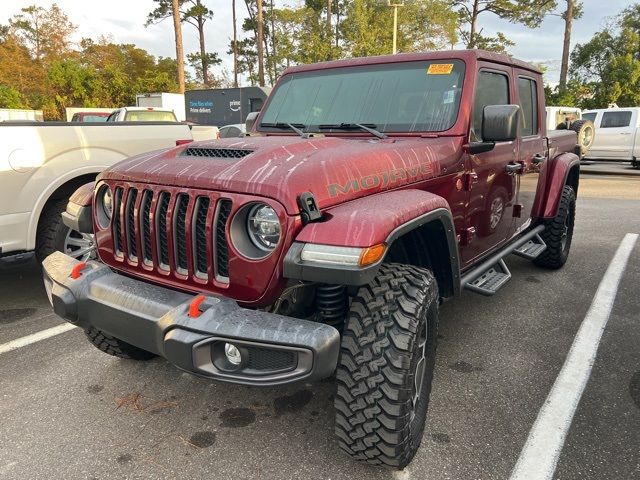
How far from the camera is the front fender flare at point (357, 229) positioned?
1.88 m

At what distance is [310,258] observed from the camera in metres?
1.90

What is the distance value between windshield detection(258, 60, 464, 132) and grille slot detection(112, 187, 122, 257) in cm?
137

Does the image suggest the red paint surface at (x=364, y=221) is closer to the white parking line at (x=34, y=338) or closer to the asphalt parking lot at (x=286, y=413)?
the asphalt parking lot at (x=286, y=413)

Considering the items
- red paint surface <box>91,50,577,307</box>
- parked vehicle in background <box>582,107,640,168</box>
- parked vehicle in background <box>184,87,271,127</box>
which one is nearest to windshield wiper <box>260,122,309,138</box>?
red paint surface <box>91,50,577,307</box>

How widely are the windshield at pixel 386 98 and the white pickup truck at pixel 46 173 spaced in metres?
1.86

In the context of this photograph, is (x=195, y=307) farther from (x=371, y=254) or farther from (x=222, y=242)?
(x=371, y=254)

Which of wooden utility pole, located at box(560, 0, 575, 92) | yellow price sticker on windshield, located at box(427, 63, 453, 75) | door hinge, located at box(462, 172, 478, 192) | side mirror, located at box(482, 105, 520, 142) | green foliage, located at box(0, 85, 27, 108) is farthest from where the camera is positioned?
green foliage, located at box(0, 85, 27, 108)

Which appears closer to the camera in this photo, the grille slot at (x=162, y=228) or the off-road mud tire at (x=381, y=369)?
the off-road mud tire at (x=381, y=369)

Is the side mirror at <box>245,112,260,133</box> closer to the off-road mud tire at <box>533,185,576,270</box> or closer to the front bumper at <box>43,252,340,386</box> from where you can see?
the front bumper at <box>43,252,340,386</box>

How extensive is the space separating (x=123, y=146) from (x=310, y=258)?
3485 millimetres

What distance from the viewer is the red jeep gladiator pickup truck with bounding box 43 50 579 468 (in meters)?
1.93

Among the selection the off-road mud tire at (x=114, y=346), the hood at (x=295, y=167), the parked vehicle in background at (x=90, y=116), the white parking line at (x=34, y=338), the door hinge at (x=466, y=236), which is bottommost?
the white parking line at (x=34, y=338)

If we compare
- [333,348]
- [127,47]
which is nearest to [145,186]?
[333,348]

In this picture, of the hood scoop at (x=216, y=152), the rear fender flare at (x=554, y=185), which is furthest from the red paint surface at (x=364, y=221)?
the rear fender flare at (x=554, y=185)
